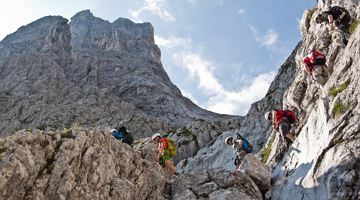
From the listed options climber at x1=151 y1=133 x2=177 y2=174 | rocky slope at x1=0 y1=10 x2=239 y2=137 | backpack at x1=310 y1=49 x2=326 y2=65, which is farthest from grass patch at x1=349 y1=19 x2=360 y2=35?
rocky slope at x1=0 y1=10 x2=239 y2=137

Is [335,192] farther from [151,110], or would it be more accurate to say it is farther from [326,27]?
[151,110]

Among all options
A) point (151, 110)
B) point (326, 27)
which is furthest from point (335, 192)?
point (151, 110)

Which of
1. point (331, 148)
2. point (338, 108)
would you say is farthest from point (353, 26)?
point (331, 148)

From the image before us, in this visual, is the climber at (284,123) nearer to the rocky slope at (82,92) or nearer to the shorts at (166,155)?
the shorts at (166,155)

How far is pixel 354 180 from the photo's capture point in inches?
662

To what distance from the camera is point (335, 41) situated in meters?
28.3

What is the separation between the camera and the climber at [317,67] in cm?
2656

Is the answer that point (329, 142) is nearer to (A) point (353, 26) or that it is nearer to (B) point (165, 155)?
(B) point (165, 155)

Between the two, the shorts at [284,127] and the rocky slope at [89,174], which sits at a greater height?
the shorts at [284,127]

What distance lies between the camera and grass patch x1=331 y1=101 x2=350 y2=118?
20.2m

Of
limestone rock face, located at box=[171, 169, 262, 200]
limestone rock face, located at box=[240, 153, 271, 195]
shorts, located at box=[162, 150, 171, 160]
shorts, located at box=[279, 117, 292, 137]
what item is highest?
shorts, located at box=[279, 117, 292, 137]

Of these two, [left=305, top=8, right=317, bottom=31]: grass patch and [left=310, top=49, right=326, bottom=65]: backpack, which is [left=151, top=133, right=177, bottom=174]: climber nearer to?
[left=310, top=49, right=326, bottom=65]: backpack

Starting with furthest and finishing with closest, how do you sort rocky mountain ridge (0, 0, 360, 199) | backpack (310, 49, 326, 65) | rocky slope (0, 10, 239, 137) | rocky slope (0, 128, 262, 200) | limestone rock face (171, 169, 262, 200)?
rocky slope (0, 10, 239, 137) < backpack (310, 49, 326, 65) < limestone rock face (171, 169, 262, 200) < rocky mountain ridge (0, 0, 360, 199) < rocky slope (0, 128, 262, 200)

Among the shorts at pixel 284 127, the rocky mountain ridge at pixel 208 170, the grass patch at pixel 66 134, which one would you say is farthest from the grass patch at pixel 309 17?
the grass patch at pixel 66 134
